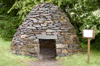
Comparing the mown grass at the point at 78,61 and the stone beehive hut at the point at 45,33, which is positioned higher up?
the stone beehive hut at the point at 45,33

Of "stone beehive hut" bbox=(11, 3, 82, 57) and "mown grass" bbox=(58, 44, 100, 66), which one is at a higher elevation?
"stone beehive hut" bbox=(11, 3, 82, 57)

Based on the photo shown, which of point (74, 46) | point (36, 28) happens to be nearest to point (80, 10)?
point (74, 46)

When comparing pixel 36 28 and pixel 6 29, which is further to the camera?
pixel 6 29

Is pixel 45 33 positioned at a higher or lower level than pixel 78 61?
higher

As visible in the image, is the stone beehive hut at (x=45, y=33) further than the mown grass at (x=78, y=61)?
Yes

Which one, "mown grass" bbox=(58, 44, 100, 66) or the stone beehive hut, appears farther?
the stone beehive hut

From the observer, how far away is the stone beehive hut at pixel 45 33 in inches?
247

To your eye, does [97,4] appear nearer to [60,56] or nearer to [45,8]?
[45,8]

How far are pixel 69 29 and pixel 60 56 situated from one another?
1580mm

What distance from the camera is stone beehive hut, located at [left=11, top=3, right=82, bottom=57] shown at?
6266 mm

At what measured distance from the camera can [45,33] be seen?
6309 mm

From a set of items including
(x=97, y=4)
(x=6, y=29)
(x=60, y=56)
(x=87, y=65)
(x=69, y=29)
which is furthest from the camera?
(x=6, y=29)

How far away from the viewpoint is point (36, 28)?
645cm

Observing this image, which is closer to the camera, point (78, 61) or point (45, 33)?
point (78, 61)
